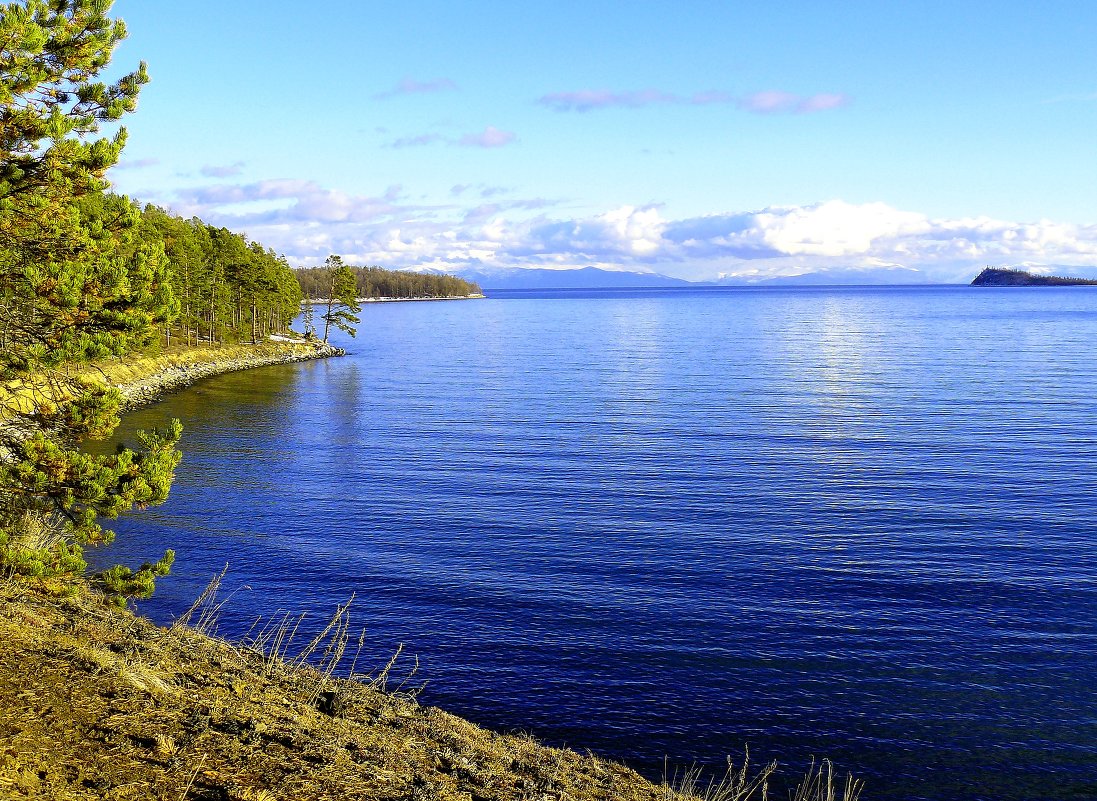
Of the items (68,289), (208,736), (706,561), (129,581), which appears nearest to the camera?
(208,736)

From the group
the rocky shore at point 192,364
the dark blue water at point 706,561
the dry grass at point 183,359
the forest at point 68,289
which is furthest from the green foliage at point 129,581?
the dry grass at point 183,359

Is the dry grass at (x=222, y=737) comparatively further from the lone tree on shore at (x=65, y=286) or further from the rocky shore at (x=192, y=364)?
the rocky shore at (x=192, y=364)

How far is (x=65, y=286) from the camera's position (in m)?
14.4

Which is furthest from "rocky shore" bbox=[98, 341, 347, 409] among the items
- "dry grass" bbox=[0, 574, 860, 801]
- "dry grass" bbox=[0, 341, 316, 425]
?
"dry grass" bbox=[0, 574, 860, 801]

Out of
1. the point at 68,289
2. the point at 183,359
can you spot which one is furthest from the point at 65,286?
the point at 183,359

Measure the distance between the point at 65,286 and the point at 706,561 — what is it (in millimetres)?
18240

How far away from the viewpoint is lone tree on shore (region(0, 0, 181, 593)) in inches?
584

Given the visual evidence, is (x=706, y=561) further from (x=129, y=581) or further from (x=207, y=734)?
(x=207, y=734)

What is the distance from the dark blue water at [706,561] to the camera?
16656 mm

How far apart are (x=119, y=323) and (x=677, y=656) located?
13460mm

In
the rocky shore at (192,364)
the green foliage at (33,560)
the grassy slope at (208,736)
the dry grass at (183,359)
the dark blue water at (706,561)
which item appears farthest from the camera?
the rocky shore at (192,364)

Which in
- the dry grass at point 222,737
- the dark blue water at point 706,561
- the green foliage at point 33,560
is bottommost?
the dark blue water at point 706,561

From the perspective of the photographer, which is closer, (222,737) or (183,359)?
(222,737)

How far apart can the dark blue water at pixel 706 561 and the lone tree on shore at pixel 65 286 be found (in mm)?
6788
